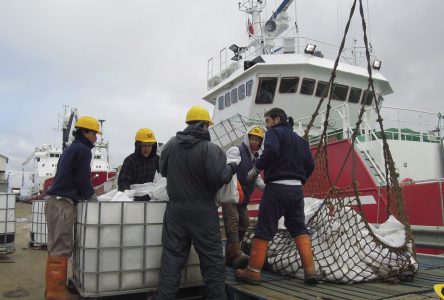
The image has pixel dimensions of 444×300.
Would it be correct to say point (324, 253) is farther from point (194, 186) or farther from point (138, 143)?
point (138, 143)

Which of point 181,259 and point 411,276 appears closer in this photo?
point 181,259

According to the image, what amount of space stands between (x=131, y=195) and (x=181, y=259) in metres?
0.91

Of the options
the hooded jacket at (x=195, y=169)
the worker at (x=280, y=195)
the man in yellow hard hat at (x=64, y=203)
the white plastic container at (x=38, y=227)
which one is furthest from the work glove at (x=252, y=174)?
the white plastic container at (x=38, y=227)

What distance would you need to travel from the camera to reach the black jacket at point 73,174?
3.73 metres

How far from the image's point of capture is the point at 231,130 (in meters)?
10.4

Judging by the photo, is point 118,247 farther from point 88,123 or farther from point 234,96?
point 234,96

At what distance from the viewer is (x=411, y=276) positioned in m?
3.72

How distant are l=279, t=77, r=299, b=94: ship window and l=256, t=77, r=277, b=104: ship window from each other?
0.22 m

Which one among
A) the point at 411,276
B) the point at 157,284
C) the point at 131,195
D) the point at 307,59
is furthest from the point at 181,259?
the point at 307,59

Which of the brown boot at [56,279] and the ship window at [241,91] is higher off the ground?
the ship window at [241,91]

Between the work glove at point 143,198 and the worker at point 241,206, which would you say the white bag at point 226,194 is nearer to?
the worker at point 241,206

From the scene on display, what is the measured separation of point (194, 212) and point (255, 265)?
0.79 m

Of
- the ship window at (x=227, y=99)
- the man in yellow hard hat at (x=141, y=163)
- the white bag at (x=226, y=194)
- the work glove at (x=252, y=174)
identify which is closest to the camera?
the white bag at (x=226, y=194)

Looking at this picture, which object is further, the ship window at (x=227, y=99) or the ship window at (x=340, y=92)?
the ship window at (x=227, y=99)
